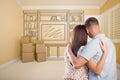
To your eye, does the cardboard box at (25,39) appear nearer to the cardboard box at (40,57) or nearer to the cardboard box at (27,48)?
the cardboard box at (27,48)

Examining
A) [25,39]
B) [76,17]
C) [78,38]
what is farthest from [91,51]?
[76,17]

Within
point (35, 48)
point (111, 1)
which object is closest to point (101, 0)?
point (111, 1)

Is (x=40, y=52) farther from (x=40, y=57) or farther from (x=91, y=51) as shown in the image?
(x=91, y=51)

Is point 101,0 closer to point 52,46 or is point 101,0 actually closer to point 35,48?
point 52,46

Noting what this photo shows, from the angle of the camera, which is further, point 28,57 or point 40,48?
point 40,48

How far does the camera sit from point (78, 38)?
1.31 metres

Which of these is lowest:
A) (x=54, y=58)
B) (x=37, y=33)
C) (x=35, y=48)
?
(x=54, y=58)

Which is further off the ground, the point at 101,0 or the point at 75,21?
the point at 101,0

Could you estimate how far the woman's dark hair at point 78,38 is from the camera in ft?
4.29

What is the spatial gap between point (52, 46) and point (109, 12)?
2999 millimetres

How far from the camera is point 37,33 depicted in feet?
25.1

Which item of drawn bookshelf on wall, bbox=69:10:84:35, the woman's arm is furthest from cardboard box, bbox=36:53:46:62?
the woman's arm

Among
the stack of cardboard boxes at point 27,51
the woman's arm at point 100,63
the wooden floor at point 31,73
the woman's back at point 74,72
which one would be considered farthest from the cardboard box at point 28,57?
the woman's arm at point 100,63

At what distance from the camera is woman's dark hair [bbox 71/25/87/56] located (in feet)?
4.29
